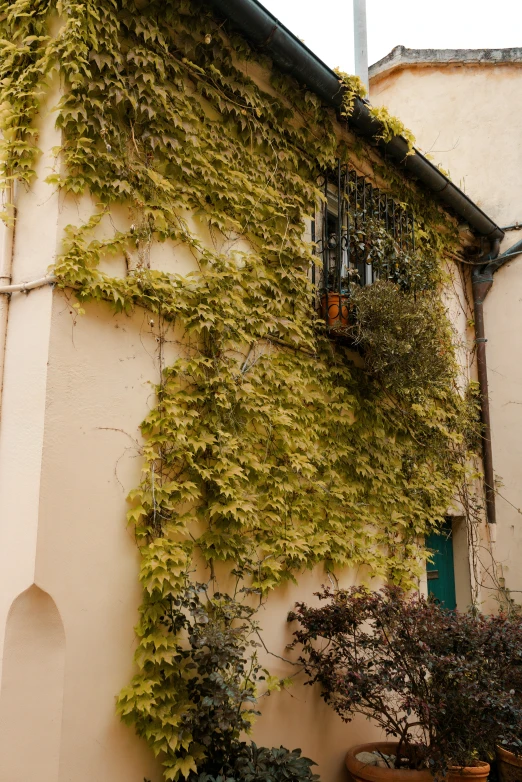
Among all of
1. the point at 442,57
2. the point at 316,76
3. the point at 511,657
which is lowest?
the point at 511,657

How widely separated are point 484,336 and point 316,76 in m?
4.44

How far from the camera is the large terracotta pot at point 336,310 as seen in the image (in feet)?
19.2

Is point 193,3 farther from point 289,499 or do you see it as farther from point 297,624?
point 297,624

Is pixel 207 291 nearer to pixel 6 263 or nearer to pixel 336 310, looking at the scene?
pixel 6 263

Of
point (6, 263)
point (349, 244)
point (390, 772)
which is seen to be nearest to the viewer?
point (6, 263)

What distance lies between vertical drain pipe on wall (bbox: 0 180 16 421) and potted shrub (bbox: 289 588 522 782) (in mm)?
2953

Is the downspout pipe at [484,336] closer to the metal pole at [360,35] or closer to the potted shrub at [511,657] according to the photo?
the metal pole at [360,35]

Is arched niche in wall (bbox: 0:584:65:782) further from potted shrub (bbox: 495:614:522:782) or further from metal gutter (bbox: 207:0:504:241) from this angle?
metal gutter (bbox: 207:0:504:241)

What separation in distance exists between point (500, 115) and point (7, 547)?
8286 millimetres

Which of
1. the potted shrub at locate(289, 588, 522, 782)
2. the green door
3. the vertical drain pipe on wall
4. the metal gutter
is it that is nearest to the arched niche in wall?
the vertical drain pipe on wall

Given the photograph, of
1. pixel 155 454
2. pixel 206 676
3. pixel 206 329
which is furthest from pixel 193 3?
pixel 206 676

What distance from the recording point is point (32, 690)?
11.7ft

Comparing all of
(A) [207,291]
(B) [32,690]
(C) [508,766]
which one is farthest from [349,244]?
(C) [508,766]

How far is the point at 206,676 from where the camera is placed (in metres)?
4.03
